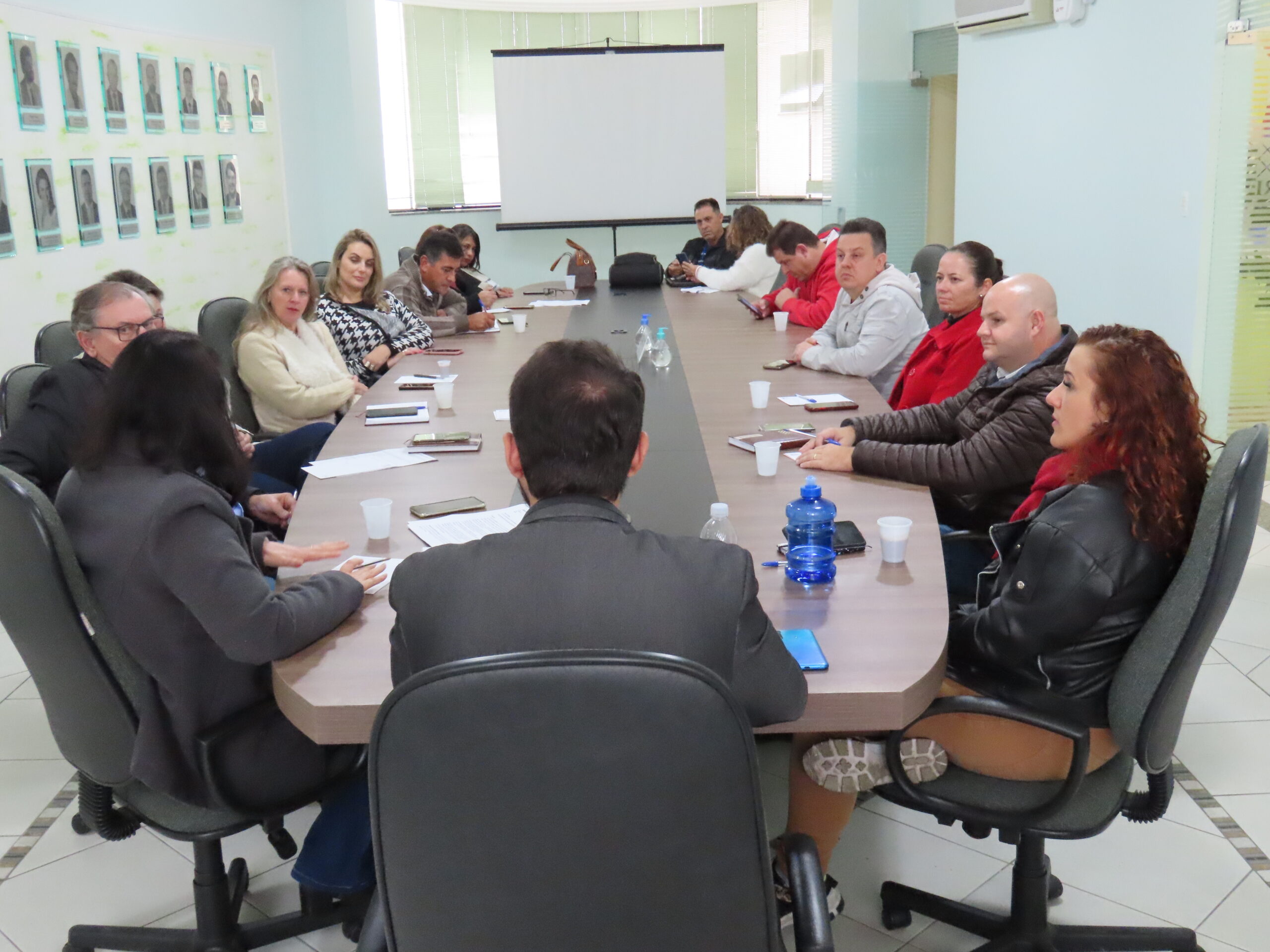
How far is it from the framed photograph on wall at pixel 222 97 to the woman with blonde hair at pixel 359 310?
2.60 metres

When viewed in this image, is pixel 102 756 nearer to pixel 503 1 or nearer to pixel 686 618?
pixel 686 618

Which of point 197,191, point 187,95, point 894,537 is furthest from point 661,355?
point 187,95

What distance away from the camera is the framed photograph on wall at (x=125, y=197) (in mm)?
5266

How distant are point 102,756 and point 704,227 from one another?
22.3 feet

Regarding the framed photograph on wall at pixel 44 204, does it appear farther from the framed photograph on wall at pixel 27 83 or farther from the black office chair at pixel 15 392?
the black office chair at pixel 15 392

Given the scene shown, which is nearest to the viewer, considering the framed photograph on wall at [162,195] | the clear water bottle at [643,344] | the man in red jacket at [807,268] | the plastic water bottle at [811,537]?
the plastic water bottle at [811,537]

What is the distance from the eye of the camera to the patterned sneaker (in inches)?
69.1

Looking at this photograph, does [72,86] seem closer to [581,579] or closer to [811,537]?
[811,537]

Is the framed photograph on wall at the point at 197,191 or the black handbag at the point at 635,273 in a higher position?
the framed photograph on wall at the point at 197,191

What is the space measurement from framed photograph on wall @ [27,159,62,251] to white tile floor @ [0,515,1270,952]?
102 inches

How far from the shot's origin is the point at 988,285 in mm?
3287

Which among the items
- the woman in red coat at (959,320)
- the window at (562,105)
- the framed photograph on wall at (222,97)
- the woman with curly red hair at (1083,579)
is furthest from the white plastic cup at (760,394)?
the window at (562,105)

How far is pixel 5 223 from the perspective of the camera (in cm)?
427

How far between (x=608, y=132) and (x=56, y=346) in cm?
672
